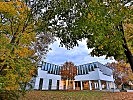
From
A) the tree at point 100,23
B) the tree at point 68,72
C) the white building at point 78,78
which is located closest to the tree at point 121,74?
the white building at point 78,78

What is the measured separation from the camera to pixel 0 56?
1166 cm

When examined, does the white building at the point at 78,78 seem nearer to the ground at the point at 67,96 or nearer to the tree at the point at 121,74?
the tree at the point at 121,74

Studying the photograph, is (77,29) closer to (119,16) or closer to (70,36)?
(70,36)

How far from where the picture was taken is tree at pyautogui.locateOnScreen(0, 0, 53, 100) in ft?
37.1

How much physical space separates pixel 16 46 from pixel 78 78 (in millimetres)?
55559

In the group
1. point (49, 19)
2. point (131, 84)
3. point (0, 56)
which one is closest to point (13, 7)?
point (0, 56)

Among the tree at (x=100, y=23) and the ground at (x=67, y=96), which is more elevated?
the tree at (x=100, y=23)

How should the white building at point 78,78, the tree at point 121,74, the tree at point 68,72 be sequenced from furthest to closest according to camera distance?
the tree at point 121,74 → the tree at point 68,72 → the white building at point 78,78

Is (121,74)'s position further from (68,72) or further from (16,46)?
(16,46)

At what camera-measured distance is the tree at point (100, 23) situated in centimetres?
745

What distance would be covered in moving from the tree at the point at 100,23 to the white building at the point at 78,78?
50651mm

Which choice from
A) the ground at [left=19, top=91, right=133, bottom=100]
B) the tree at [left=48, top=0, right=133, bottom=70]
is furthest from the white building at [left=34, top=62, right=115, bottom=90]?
the tree at [left=48, top=0, right=133, bottom=70]

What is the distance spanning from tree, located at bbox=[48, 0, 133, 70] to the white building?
50.7 m

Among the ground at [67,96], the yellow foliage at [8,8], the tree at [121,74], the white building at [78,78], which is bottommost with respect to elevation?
the ground at [67,96]
